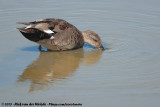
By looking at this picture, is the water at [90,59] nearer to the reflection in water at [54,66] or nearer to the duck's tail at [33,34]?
the reflection in water at [54,66]

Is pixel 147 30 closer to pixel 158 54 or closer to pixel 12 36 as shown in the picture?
pixel 158 54

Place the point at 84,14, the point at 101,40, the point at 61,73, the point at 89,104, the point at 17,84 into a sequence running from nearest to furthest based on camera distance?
the point at 89,104, the point at 17,84, the point at 61,73, the point at 101,40, the point at 84,14

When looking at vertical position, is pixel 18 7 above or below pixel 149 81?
above

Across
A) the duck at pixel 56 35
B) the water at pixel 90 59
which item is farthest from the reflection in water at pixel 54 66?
the duck at pixel 56 35

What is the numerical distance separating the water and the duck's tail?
0.48m

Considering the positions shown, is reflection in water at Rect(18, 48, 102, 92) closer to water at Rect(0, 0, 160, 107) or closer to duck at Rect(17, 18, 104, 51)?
water at Rect(0, 0, 160, 107)

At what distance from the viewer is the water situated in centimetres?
642

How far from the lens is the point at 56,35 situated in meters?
9.08

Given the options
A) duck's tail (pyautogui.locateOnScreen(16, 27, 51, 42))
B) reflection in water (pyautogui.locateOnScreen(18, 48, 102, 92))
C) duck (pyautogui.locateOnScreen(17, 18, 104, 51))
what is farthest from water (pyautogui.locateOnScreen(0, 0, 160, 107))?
duck's tail (pyautogui.locateOnScreen(16, 27, 51, 42))

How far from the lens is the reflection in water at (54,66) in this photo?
7.21 meters

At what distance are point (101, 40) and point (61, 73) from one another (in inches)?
104

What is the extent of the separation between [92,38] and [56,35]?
4.08 ft

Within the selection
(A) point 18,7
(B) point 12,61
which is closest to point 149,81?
(B) point 12,61

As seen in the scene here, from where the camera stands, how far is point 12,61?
325 inches
